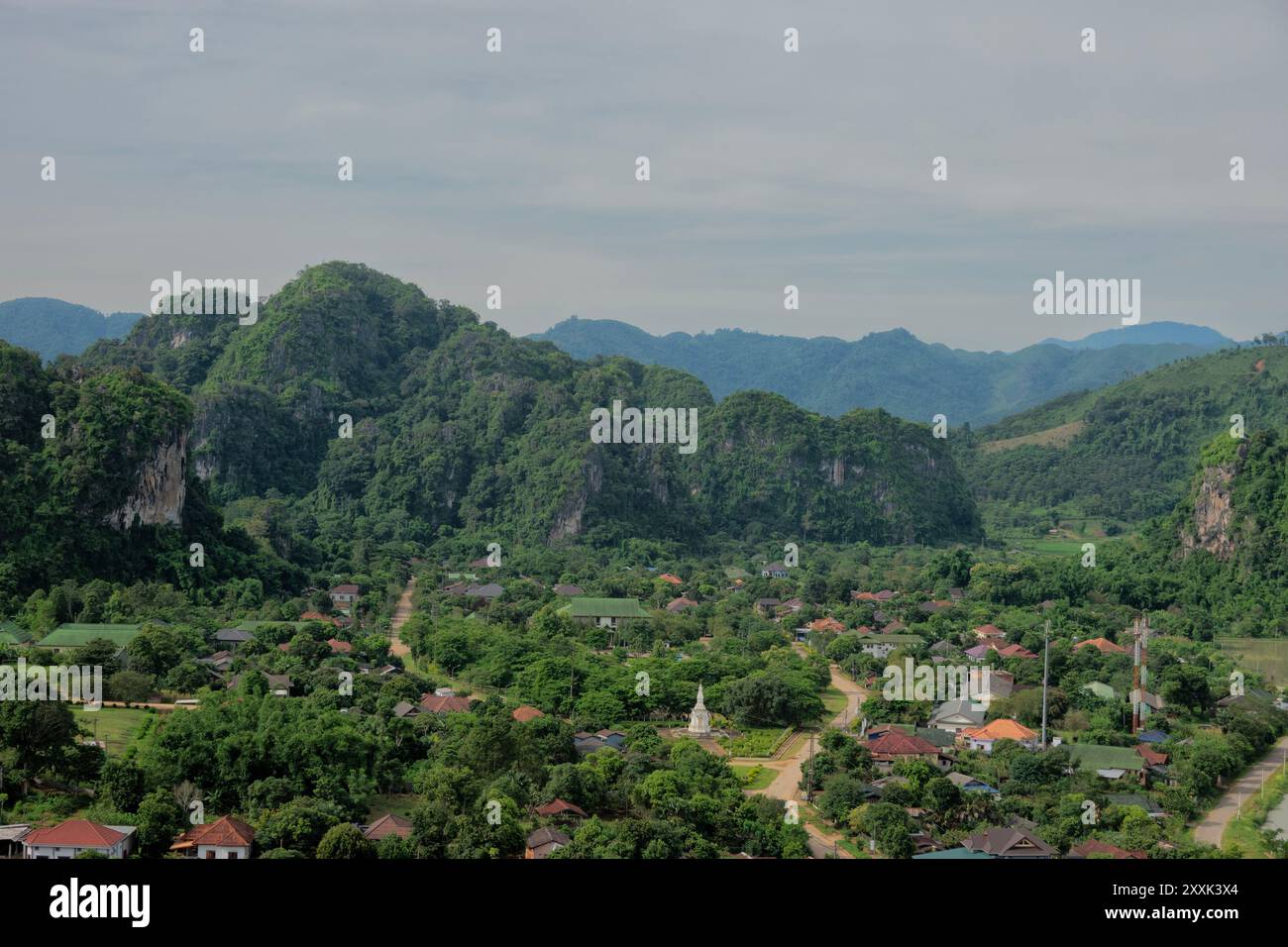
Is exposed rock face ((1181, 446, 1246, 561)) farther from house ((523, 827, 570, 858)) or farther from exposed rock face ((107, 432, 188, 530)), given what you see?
house ((523, 827, 570, 858))

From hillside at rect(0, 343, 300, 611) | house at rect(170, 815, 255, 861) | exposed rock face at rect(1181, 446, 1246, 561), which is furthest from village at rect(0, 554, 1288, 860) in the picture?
exposed rock face at rect(1181, 446, 1246, 561)

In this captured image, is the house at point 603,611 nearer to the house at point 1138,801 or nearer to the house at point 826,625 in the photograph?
the house at point 826,625

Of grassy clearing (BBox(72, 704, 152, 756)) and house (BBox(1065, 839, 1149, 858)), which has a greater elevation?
grassy clearing (BBox(72, 704, 152, 756))

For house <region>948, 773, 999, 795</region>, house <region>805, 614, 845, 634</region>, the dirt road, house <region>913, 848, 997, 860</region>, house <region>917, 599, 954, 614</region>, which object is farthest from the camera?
house <region>917, 599, 954, 614</region>

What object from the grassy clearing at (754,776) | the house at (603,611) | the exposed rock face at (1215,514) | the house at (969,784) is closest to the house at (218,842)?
the grassy clearing at (754,776)

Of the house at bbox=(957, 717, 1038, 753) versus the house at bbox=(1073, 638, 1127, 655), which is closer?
the house at bbox=(957, 717, 1038, 753)

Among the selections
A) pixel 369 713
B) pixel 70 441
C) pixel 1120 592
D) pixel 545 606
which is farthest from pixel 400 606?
pixel 1120 592

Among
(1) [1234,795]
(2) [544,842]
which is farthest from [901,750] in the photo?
(2) [544,842]

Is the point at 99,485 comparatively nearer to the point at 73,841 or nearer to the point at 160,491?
the point at 160,491
